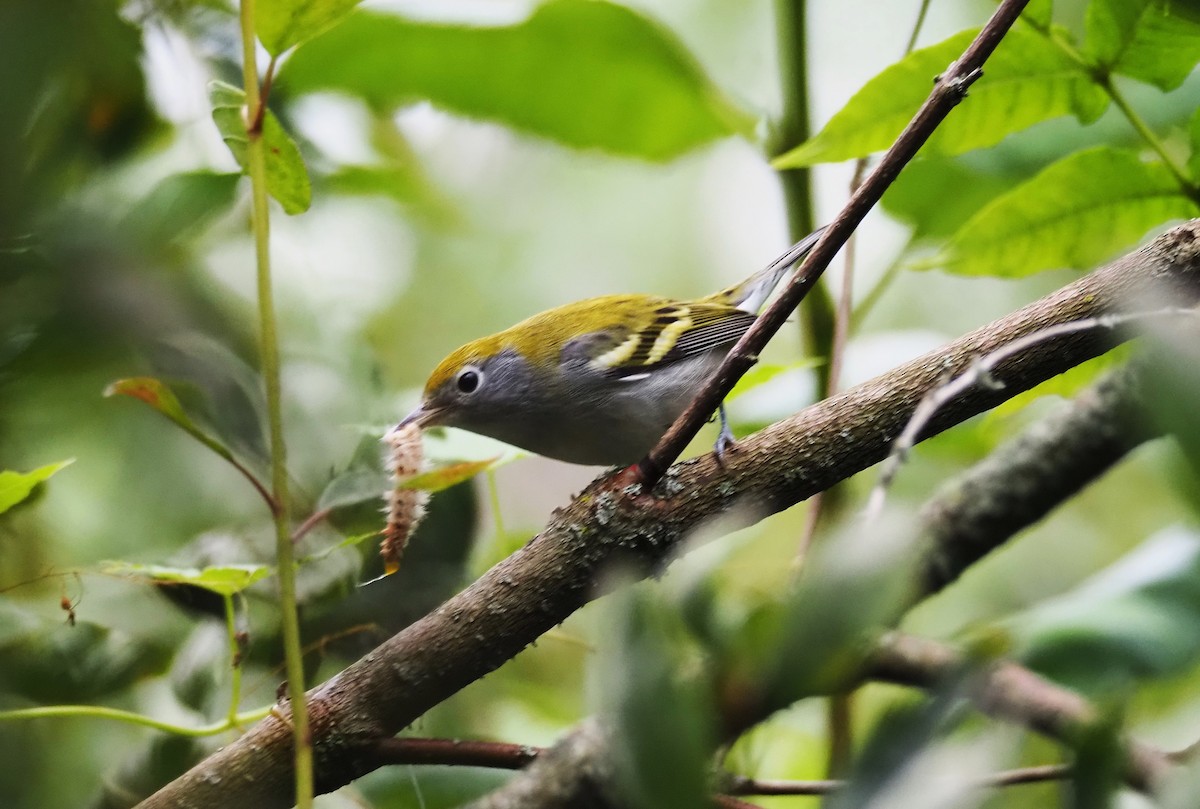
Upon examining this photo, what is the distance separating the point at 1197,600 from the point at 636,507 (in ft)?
1.60

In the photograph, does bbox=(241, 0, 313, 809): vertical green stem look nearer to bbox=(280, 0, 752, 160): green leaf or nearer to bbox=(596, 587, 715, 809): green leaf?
bbox=(596, 587, 715, 809): green leaf

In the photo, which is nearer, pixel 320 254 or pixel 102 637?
pixel 102 637

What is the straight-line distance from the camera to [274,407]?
2.31ft

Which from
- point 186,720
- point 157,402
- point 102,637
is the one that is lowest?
point 186,720

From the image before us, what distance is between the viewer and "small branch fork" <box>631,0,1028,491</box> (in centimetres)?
70

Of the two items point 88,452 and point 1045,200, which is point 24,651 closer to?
point 88,452

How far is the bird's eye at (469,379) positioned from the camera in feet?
4.98

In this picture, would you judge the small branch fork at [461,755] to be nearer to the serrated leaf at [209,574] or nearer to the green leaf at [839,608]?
the serrated leaf at [209,574]

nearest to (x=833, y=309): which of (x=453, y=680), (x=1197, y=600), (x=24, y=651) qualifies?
(x=1197, y=600)

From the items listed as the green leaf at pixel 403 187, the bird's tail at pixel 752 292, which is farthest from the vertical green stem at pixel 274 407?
the bird's tail at pixel 752 292

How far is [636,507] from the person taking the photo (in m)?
0.84

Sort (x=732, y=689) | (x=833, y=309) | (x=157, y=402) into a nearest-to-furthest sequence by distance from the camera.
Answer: (x=732, y=689), (x=157, y=402), (x=833, y=309)

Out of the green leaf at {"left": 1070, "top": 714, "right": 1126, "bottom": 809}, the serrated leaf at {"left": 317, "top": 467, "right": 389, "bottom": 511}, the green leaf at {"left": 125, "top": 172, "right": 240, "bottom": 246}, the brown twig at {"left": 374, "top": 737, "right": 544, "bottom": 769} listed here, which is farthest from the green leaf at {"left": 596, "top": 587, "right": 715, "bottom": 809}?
the green leaf at {"left": 125, "top": 172, "right": 240, "bottom": 246}

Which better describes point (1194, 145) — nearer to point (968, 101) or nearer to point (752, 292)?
point (968, 101)
